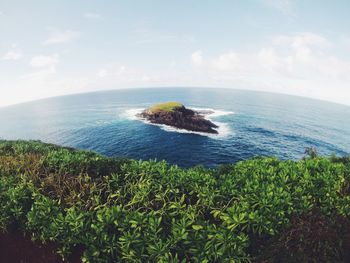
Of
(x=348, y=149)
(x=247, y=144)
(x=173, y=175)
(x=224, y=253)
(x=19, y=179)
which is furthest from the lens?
(x=348, y=149)

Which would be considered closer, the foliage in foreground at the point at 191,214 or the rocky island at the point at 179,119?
the foliage in foreground at the point at 191,214

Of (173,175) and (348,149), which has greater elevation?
(173,175)

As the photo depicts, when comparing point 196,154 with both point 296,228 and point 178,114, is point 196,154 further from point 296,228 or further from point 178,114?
point 296,228

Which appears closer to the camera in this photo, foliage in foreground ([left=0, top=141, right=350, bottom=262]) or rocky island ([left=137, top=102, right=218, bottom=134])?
foliage in foreground ([left=0, top=141, right=350, bottom=262])

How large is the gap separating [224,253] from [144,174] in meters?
5.32

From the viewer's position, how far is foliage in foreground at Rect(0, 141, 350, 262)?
23.0ft

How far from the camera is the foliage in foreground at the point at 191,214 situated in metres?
7.01

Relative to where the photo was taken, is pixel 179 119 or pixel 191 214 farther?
pixel 179 119

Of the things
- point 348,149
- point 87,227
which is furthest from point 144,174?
point 348,149

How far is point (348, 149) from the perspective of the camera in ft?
250

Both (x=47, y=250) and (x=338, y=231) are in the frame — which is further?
(x=47, y=250)

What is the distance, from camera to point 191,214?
307 inches

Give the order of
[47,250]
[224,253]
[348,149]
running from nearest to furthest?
1. [224,253]
2. [47,250]
3. [348,149]

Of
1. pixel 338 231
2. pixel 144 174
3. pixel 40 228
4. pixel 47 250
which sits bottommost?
pixel 47 250
